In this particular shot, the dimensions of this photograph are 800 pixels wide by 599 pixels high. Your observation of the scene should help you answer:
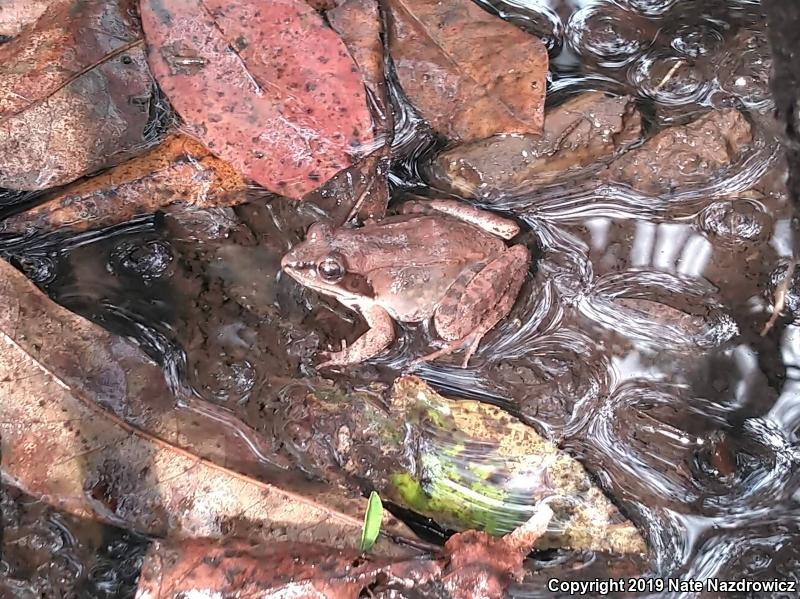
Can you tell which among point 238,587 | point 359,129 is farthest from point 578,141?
point 238,587

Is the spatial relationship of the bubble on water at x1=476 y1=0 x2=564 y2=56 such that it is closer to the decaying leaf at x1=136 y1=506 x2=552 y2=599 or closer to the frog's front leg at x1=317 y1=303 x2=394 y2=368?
the frog's front leg at x1=317 y1=303 x2=394 y2=368

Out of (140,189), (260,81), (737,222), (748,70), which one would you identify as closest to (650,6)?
(748,70)

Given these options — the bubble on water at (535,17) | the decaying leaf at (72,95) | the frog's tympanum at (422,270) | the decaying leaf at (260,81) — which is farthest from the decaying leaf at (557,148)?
the decaying leaf at (72,95)

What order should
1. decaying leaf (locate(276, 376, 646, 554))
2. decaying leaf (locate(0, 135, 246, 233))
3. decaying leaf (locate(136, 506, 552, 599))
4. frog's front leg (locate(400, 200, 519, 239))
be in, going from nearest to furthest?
decaying leaf (locate(136, 506, 552, 599)), decaying leaf (locate(276, 376, 646, 554)), decaying leaf (locate(0, 135, 246, 233)), frog's front leg (locate(400, 200, 519, 239))

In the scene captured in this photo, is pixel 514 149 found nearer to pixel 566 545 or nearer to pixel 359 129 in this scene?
pixel 359 129

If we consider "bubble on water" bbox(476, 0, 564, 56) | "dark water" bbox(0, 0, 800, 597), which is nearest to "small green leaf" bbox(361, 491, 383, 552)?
"dark water" bbox(0, 0, 800, 597)

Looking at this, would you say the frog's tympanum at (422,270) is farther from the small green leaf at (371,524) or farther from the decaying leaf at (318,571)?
the decaying leaf at (318,571)

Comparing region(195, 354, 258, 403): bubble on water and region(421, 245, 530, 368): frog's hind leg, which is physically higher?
region(421, 245, 530, 368): frog's hind leg
